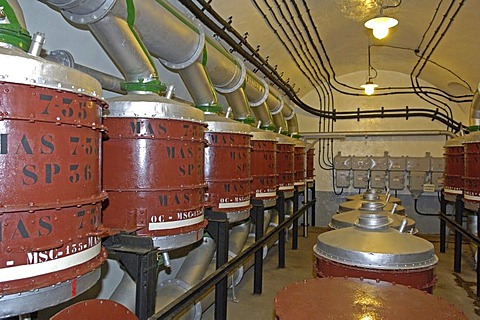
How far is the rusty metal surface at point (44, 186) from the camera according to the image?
4.53ft

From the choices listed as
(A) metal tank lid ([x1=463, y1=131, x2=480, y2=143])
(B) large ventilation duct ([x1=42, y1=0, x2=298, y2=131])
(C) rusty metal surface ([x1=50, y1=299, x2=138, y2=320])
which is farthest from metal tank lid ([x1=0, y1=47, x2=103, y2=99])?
(A) metal tank lid ([x1=463, y1=131, x2=480, y2=143])

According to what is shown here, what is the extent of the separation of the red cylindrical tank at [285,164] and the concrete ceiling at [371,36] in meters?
1.35

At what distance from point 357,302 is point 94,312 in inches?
49.2

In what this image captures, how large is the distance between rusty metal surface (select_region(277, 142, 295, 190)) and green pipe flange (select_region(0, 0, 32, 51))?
4177mm

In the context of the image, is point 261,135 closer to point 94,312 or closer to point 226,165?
point 226,165

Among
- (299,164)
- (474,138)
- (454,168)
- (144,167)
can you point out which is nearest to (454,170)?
(454,168)

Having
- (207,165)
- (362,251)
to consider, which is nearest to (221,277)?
(207,165)

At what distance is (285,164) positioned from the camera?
19.0ft

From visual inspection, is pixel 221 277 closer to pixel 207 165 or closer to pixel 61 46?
pixel 207 165

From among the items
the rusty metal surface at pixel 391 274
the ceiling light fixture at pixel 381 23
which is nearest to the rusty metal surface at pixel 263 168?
the ceiling light fixture at pixel 381 23

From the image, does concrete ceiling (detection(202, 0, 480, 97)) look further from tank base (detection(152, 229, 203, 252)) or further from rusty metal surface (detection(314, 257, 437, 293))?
rusty metal surface (detection(314, 257, 437, 293))

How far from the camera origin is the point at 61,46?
2.71 metres

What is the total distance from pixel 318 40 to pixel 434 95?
4.06 m

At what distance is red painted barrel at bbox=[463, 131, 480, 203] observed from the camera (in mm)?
4512
